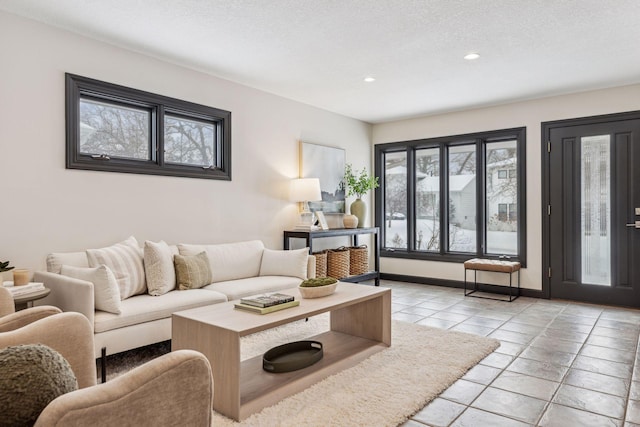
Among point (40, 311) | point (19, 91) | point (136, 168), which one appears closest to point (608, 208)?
point (136, 168)

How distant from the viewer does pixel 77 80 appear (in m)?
3.27

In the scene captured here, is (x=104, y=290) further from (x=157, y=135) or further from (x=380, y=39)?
(x=380, y=39)

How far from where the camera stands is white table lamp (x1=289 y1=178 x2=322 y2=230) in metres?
4.93

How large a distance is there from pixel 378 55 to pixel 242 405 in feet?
9.86

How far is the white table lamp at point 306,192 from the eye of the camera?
4930 millimetres

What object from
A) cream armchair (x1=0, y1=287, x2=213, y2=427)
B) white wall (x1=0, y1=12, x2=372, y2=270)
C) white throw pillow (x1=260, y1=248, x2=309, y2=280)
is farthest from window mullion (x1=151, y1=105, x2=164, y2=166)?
cream armchair (x1=0, y1=287, x2=213, y2=427)

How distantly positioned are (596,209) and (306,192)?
3328 mm

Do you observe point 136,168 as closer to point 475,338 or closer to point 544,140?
point 475,338

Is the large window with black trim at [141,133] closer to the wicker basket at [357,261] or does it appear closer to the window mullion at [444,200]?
the wicker basket at [357,261]

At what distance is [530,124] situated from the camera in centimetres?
524

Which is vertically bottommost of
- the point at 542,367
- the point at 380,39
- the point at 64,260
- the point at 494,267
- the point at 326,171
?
the point at 542,367

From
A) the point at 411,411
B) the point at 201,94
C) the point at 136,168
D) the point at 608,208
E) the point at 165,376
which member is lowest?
the point at 411,411

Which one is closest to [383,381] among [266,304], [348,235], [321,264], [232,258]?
[266,304]

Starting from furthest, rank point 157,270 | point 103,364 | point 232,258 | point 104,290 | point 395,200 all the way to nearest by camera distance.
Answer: point 395,200
point 232,258
point 157,270
point 104,290
point 103,364
